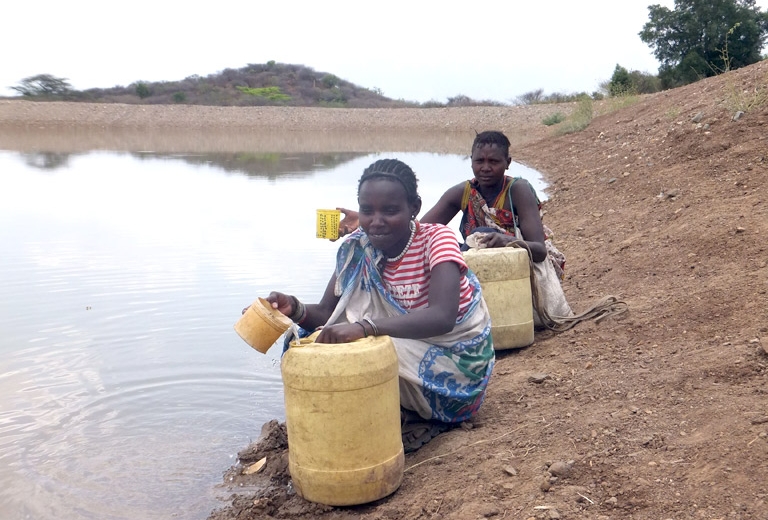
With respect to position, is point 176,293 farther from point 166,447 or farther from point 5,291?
point 166,447

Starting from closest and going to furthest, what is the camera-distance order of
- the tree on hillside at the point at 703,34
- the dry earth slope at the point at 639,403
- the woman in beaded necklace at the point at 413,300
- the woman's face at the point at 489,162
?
the dry earth slope at the point at 639,403, the woman in beaded necklace at the point at 413,300, the woman's face at the point at 489,162, the tree on hillside at the point at 703,34

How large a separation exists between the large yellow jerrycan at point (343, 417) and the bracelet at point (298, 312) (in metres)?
0.43

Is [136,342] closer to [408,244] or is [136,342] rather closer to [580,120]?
[408,244]

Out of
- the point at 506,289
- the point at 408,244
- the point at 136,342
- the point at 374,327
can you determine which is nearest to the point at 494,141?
the point at 506,289

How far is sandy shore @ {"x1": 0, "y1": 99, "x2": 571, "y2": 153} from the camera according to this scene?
1305 inches

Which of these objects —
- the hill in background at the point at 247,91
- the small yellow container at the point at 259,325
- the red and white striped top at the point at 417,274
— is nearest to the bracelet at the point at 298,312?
the small yellow container at the point at 259,325

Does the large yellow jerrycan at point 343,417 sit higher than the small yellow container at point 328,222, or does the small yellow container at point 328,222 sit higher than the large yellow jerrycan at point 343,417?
the small yellow container at point 328,222

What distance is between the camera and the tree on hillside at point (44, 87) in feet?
161

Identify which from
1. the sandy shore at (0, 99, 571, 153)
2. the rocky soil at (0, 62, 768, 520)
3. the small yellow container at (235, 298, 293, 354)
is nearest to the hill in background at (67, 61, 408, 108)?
the sandy shore at (0, 99, 571, 153)

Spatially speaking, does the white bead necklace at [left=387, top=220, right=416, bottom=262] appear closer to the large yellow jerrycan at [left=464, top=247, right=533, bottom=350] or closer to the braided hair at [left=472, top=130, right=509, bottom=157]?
the large yellow jerrycan at [left=464, top=247, right=533, bottom=350]

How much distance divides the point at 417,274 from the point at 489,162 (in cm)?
179

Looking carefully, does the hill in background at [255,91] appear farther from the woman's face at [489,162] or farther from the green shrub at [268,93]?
the woman's face at [489,162]

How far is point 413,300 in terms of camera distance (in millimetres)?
3439

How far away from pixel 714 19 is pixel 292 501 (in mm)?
26346
